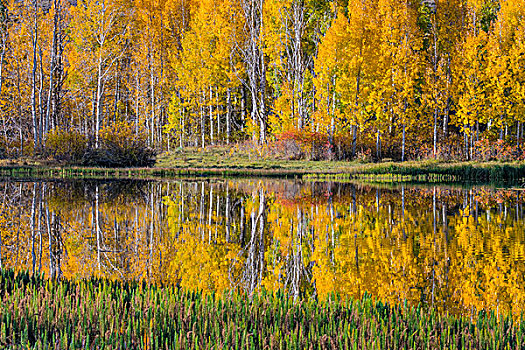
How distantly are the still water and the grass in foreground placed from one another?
95 centimetres

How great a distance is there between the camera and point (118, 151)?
95.5 feet

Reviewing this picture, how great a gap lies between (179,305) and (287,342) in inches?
50.9

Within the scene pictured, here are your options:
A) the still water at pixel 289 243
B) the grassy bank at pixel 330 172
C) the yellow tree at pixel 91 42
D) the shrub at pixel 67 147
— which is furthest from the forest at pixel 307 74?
the still water at pixel 289 243

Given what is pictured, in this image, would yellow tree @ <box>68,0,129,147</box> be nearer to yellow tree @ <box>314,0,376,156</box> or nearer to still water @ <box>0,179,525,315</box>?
yellow tree @ <box>314,0,376,156</box>

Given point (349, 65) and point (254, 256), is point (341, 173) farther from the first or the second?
point (254, 256)

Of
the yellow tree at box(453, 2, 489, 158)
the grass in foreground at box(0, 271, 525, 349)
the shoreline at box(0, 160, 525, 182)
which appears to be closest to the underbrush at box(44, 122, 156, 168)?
the shoreline at box(0, 160, 525, 182)

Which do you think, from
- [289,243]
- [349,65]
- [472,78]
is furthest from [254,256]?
[472,78]

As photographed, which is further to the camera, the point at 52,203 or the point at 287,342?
the point at 52,203

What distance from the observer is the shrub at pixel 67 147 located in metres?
28.3

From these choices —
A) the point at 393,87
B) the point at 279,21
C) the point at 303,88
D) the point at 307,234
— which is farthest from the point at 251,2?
the point at 307,234

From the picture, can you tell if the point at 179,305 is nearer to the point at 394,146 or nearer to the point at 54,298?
the point at 54,298

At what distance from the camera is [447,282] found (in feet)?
22.7

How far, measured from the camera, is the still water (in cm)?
691

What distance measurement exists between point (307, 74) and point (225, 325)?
33.8 metres
